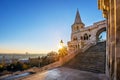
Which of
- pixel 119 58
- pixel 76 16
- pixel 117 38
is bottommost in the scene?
pixel 119 58

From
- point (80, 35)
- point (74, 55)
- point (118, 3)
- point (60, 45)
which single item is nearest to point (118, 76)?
point (118, 3)

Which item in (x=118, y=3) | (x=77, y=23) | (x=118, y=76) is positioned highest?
(x=77, y=23)

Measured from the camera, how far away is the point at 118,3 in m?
2.55

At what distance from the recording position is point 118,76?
241 cm

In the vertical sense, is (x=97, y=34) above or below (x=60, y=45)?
above

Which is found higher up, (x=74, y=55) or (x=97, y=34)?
(x=97, y=34)

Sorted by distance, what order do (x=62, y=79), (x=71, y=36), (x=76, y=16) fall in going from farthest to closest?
(x=76, y=16) → (x=71, y=36) → (x=62, y=79)

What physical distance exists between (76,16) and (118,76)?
150 ft

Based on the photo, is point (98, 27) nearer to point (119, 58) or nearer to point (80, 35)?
point (80, 35)

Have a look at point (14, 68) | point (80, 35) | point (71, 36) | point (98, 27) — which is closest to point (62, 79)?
point (14, 68)

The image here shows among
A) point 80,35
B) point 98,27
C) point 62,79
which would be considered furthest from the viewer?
point 80,35

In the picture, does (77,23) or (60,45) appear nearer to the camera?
(60,45)

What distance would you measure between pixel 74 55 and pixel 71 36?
27.7 meters

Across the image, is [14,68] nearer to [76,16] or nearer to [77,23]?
[77,23]
